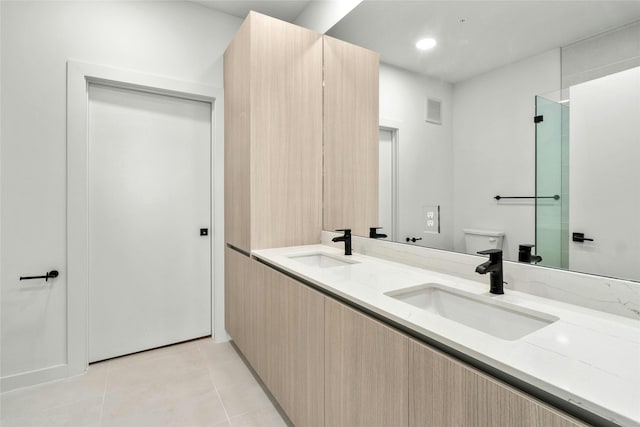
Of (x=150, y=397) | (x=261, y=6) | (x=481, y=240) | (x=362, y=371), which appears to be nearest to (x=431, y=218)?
(x=481, y=240)

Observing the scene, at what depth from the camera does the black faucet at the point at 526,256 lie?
108 cm

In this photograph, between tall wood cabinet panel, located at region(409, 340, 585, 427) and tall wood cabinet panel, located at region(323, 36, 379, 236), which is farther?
tall wood cabinet panel, located at region(323, 36, 379, 236)

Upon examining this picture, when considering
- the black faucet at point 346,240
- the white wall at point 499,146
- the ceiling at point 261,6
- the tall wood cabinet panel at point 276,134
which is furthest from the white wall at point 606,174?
the ceiling at point 261,6

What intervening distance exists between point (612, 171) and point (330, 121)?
1.65m

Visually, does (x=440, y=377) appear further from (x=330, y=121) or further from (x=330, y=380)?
(x=330, y=121)

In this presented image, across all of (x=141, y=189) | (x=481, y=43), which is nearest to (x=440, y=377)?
(x=481, y=43)

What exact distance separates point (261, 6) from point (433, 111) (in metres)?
1.87

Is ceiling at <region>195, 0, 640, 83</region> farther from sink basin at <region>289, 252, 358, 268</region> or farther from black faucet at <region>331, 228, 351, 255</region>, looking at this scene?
sink basin at <region>289, 252, 358, 268</region>

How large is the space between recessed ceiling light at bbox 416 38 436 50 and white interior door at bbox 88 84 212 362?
72.6 inches

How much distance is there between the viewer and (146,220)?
240 cm

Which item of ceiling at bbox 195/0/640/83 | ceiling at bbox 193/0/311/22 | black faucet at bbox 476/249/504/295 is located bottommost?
black faucet at bbox 476/249/504/295

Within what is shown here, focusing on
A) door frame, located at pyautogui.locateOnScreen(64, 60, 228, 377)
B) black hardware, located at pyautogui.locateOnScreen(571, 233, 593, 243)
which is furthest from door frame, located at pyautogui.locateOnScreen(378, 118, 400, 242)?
door frame, located at pyautogui.locateOnScreen(64, 60, 228, 377)

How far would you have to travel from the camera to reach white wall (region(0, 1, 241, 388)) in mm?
1899

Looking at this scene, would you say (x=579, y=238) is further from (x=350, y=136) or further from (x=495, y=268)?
(x=350, y=136)
